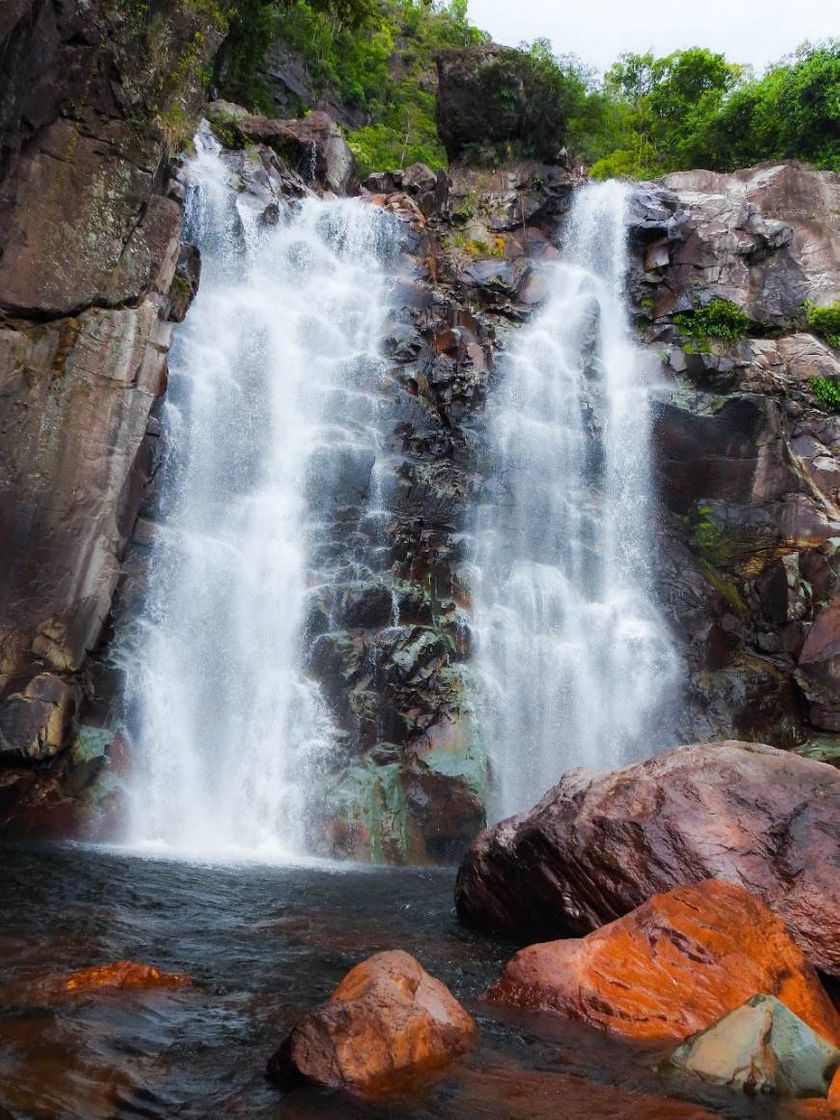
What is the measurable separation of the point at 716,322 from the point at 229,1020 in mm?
22027

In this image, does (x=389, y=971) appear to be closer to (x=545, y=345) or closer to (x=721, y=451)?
(x=721, y=451)

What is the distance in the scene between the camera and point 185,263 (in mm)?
17703

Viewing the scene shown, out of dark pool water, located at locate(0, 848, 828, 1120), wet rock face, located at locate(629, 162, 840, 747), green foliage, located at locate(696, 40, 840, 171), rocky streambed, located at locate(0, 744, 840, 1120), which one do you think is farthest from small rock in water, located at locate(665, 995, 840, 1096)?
green foliage, located at locate(696, 40, 840, 171)

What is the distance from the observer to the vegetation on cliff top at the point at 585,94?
2869 cm

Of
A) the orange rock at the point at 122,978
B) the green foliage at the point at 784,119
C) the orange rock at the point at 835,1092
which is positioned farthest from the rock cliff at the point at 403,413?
the orange rock at the point at 835,1092

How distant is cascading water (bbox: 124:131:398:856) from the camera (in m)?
12.9

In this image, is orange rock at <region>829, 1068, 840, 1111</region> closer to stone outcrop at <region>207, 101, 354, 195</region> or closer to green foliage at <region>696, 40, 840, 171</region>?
stone outcrop at <region>207, 101, 354, 195</region>

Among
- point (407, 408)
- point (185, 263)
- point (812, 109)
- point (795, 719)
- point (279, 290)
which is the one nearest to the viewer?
point (795, 719)

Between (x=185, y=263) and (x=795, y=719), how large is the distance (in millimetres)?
15904

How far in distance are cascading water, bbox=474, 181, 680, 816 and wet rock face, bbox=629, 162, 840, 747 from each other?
31.6 inches

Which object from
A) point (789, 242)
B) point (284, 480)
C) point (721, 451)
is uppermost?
point (789, 242)

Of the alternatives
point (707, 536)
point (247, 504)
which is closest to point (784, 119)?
point (707, 536)

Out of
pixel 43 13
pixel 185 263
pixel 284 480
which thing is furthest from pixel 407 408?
pixel 43 13

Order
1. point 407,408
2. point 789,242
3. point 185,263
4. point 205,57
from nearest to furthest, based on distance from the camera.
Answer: point 205,57 < point 185,263 < point 407,408 < point 789,242
